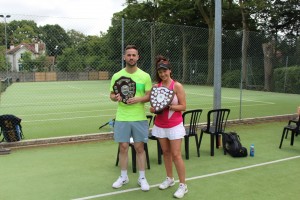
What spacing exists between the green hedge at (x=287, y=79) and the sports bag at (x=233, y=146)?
15.8 meters

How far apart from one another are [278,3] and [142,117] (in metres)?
30.2

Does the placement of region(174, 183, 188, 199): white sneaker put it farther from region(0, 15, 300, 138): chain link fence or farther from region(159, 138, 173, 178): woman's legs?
region(0, 15, 300, 138): chain link fence

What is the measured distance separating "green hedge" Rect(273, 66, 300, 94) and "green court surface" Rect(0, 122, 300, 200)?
48.9 ft

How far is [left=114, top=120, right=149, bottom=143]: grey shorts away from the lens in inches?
185

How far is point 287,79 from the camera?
21672 mm

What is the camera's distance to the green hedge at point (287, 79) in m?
21.2

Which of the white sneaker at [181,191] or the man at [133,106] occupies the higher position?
the man at [133,106]

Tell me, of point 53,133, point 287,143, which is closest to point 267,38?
point 287,143

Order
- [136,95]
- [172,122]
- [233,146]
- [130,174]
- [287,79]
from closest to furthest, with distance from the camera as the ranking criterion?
[172,122] → [136,95] → [130,174] → [233,146] → [287,79]

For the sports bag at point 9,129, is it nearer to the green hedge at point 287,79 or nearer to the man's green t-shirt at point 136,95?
the man's green t-shirt at point 136,95

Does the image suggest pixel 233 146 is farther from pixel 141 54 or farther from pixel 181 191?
pixel 141 54

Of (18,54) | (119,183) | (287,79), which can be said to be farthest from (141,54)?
(287,79)

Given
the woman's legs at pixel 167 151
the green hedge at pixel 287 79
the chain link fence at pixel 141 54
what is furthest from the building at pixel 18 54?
the green hedge at pixel 287 79

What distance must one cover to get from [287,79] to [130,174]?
18.4 meters
